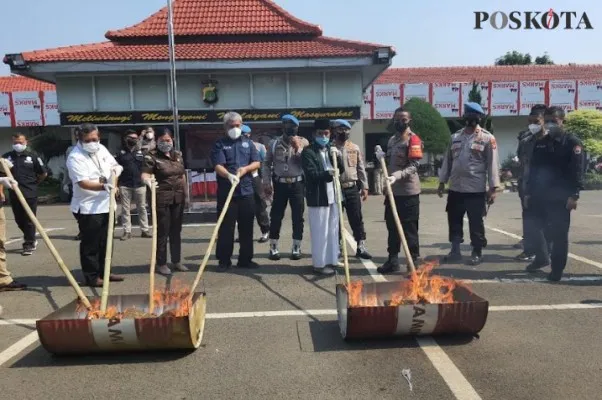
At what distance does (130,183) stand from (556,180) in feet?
22.8

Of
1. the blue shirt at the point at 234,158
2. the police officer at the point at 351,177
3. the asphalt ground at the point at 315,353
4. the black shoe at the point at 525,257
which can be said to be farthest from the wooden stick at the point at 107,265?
the black shoe at the point at 525,257

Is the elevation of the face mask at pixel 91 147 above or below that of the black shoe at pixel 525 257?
above

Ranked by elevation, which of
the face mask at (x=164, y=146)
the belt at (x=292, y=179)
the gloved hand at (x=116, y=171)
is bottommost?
the belt at (x=292, y=179)

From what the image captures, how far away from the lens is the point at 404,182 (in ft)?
20.0

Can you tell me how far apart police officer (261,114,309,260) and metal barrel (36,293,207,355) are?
11.1 feet

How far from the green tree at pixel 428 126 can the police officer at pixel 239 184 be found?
1632 cm

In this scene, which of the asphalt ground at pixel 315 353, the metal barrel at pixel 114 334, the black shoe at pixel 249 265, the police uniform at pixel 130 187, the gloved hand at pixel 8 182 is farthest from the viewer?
the police uniform at pixel 130 187

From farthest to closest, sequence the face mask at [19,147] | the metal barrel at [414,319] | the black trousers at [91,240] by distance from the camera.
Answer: the face mask at [19,147]
the black trousers at [91,240]
the metal barrel at [414,319]

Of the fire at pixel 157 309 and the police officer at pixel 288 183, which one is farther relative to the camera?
the police officer at pixel 288 183

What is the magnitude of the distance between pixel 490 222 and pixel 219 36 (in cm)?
1160

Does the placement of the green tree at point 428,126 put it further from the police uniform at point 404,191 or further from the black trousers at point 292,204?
the police uniform at point 404,191

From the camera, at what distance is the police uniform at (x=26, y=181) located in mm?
8000

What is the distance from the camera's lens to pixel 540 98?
25.9m

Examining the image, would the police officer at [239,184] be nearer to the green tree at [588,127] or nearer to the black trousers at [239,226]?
the black trousers at [239,226]
